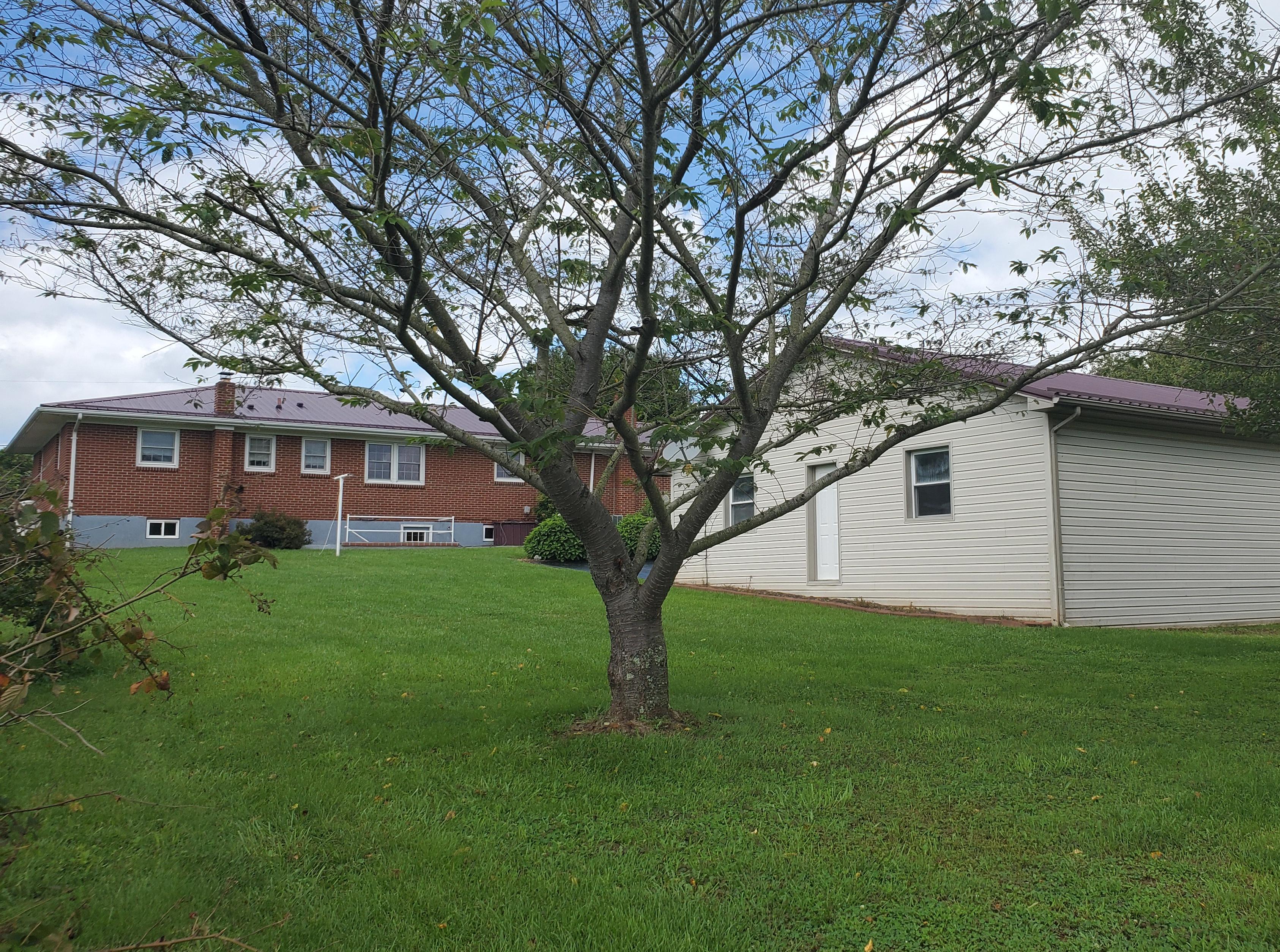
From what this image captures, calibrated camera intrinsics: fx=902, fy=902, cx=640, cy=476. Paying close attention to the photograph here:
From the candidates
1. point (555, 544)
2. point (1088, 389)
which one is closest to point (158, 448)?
point (555, 544)

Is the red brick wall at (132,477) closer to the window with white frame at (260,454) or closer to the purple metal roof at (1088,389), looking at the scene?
the window with white frame at (260,454)

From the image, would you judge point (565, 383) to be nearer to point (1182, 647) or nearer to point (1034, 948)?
point (1034, 948)

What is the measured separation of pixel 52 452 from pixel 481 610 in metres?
18.0

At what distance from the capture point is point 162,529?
22.3 meters

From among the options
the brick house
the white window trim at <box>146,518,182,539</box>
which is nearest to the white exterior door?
the brick house

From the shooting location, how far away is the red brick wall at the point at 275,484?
2147 cm

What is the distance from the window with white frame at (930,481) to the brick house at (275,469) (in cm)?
777

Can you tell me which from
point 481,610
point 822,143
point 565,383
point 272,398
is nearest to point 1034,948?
point 822,143

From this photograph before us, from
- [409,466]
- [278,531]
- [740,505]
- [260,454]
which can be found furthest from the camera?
[409,466]

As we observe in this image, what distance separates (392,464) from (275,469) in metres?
3.06

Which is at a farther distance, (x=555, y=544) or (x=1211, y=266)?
(x=555, y=544)

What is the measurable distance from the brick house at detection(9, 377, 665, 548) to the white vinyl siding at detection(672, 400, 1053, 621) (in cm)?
567

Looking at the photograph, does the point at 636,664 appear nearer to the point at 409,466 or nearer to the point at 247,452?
the point at 247,452

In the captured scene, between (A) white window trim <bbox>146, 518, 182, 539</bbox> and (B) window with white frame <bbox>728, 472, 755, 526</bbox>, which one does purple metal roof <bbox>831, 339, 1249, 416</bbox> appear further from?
(A) white window trim <bbox>146, 518, 182, 539</bbox>
